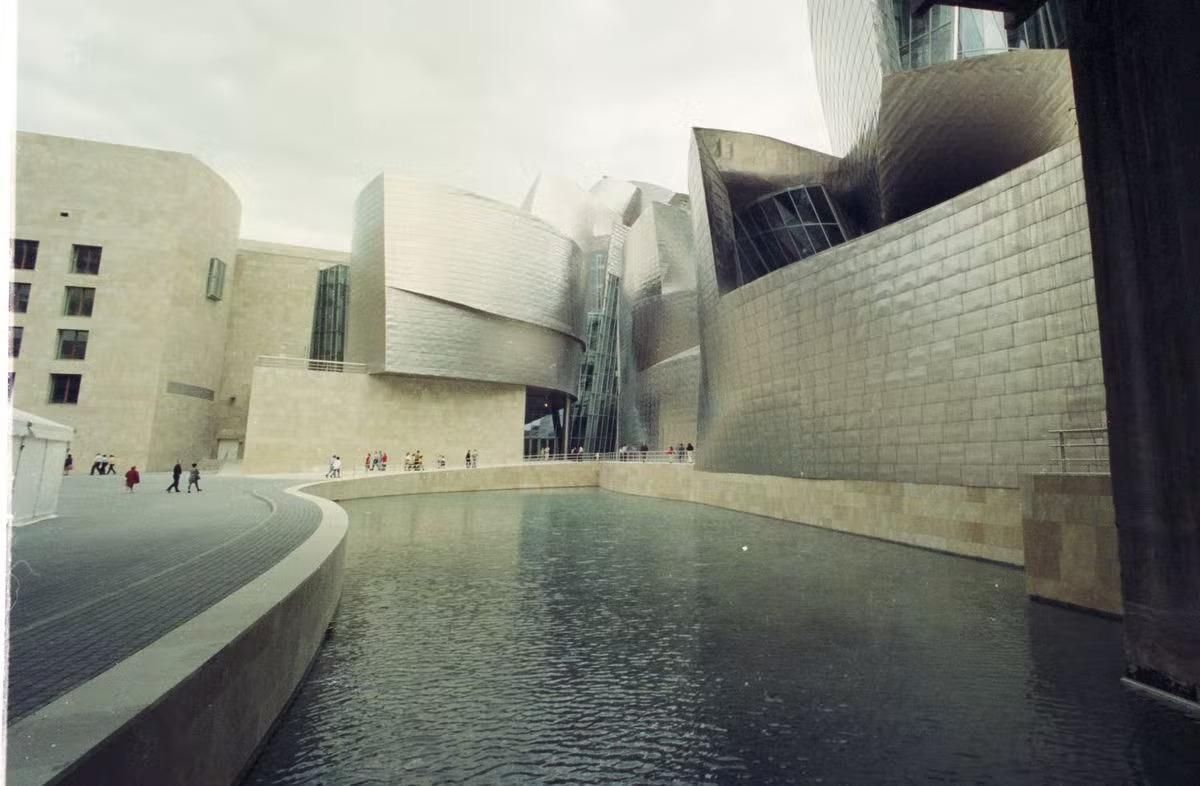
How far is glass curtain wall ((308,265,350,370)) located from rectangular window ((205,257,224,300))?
726cm

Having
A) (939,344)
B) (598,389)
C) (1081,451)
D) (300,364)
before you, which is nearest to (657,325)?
(598,389)

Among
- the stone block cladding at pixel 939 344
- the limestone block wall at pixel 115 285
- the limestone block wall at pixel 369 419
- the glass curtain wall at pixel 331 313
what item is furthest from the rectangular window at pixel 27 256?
the stone block cladding at pixel 939 344

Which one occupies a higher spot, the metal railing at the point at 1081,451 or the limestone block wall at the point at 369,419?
the limestone block wall at the point at 369,419

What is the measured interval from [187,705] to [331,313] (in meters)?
44.2

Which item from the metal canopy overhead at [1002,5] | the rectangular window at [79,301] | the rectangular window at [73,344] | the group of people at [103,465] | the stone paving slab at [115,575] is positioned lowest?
the stone paving slab at [115,575]

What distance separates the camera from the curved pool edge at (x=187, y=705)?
2.09m

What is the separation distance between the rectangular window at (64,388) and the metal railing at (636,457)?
73.9 ft

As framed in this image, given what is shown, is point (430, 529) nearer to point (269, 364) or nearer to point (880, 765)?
point (880, 765)

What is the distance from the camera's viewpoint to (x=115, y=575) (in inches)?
239

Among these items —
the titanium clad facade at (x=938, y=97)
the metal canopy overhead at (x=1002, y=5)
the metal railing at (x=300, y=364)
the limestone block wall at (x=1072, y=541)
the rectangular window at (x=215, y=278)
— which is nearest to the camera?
the metal canopy overhead at (x=1002, y=5)

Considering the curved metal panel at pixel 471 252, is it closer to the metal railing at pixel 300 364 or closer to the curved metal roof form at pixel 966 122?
the metal railing at pixel 300 364

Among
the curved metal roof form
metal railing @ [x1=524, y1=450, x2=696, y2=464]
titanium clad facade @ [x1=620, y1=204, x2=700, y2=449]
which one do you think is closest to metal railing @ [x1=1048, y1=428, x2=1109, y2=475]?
the curved metal roof form

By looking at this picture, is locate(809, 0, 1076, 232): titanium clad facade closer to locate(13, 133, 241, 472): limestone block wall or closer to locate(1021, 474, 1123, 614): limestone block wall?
locate(1021, 474, 1123, 614): limestone block wall

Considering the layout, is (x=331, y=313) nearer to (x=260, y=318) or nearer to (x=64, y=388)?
(x=260, y=318)
